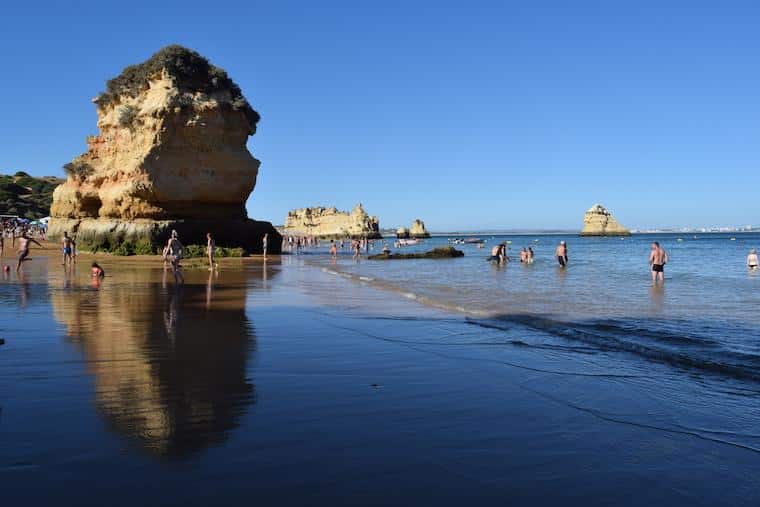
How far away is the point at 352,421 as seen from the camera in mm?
4613

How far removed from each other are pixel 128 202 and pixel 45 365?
28287 millimetres

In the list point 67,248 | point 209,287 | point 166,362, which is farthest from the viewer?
point 67,248

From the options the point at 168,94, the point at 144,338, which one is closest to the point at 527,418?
the point at 144,338

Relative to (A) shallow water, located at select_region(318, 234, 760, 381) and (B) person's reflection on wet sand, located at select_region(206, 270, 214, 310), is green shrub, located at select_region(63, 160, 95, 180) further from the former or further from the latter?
(A) shallow water, located at select_region(318, 234, 760, 381)

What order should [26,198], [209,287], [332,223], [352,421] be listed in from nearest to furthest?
[352,421]
[209,287]
[26,198]
[332,223]

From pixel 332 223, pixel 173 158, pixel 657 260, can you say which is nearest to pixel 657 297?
pixel 657 260

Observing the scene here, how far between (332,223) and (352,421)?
131 metres

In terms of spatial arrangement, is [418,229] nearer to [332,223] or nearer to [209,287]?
[332,223]

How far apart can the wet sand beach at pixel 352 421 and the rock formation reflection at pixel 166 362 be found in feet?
0.10

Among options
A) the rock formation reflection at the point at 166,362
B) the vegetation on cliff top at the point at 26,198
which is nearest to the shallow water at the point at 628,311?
the rock formation reflection at the point at 166,362

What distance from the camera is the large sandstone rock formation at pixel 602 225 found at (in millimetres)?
139875

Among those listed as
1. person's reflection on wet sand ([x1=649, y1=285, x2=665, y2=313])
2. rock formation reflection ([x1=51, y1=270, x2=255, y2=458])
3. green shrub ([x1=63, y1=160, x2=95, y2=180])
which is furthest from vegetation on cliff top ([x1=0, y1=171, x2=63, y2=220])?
person's reflection on wet sand ([x1=649, y1=285, x2=665, y2=313])

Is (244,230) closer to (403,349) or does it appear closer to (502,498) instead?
(403,349)

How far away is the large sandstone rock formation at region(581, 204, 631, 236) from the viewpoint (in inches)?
5507
